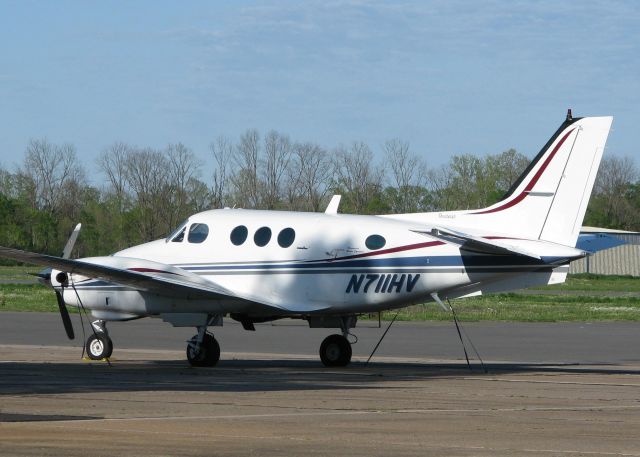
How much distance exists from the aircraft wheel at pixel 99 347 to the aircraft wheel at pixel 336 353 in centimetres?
453

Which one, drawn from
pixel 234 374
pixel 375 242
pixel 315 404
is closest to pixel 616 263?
pixel 375 242

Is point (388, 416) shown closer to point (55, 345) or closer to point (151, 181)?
point (55, 345)

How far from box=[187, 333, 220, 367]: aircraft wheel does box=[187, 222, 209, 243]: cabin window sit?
6.94 ft

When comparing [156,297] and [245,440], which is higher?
[156,297]

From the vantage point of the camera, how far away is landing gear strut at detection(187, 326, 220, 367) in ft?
80.8

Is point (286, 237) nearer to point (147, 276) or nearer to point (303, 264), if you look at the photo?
point (303, 264)

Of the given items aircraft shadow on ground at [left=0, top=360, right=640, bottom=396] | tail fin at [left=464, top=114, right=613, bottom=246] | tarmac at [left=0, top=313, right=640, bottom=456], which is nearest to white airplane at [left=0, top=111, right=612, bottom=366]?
tail fin at [left=464, top=114, right=613, bottom=246]

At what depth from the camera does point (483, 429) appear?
45.6 ft

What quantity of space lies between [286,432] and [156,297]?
11.9m

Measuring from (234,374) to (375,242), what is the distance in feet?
12.8

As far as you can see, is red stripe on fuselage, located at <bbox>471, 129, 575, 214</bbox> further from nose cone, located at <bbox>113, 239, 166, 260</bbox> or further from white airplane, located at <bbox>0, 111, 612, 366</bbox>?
nose cone, located at <bbox>113, 239, 166, 260</bbox>

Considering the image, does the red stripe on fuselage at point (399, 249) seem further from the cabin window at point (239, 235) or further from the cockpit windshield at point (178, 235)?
the cockpit windshield at point (178, 235)

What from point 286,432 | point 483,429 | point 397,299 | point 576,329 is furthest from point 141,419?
point 576,329

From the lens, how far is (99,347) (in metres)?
25.2
